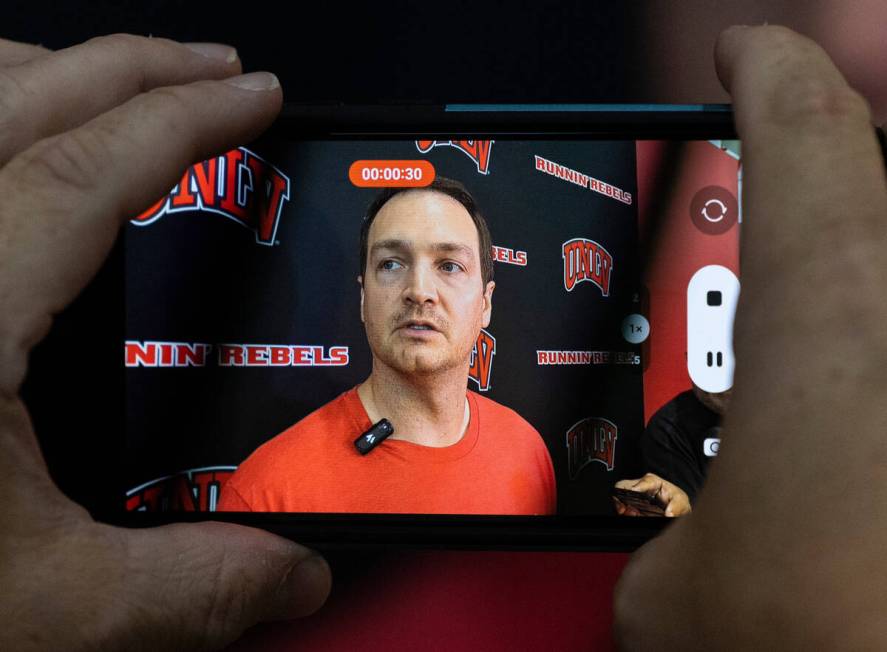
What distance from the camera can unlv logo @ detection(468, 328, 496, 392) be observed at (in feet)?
1.59

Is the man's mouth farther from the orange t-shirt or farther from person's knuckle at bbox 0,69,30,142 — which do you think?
person's knuckle at bbox 0,69,30,142

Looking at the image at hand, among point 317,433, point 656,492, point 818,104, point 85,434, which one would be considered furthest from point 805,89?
point 85,434

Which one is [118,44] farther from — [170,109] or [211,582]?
[211,582]

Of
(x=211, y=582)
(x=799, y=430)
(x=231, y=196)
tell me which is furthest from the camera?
(x=231, y=196)

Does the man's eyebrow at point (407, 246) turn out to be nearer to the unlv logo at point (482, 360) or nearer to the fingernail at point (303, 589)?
the unlv logo at point (482, 360)

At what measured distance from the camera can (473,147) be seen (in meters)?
0.47

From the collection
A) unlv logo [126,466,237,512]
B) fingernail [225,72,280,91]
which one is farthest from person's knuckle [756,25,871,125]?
unlv logo [126,466,237,512]

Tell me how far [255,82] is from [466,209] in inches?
6.8

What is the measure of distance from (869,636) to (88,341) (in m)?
0.48

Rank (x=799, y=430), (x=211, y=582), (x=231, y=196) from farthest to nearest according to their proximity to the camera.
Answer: (x=231, y=196)
(x=211, y=582)
(x=799, y=430)

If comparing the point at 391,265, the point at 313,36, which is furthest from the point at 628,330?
the point at 313,36

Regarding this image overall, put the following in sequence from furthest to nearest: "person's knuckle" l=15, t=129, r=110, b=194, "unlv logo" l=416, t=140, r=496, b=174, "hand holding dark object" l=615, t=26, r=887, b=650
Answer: "unlv logo" l=416, t=140, r=496, b=174
"person's knuckle" l=15, t=129, r=110, b=194
"hand holding dark object" l=615, t=26, r=887, b=650

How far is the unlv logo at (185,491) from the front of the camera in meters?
0.47

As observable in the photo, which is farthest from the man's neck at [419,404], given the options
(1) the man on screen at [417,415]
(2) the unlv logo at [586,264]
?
(2) the unlv logo at [586,264]
